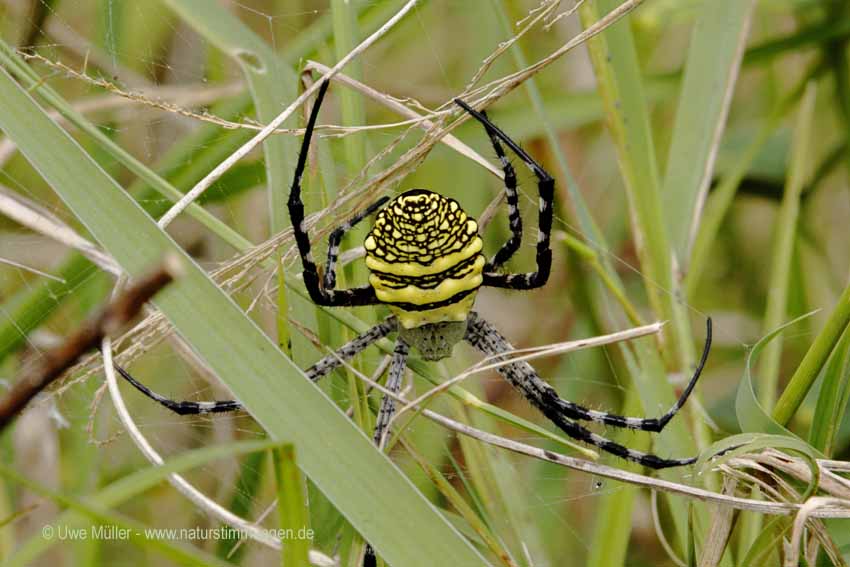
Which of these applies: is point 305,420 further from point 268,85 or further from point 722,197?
point 722,197

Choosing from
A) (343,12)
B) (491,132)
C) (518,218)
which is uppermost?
(343,12)

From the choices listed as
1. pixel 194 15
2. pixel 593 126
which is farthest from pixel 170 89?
pixel 593 126

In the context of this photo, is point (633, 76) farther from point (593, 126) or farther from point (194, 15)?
point (593, 126)

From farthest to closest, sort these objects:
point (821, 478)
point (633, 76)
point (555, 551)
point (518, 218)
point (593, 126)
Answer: point (593, 126) → point (555, 551) → point (633, 76) → point (518, 218) → point (821, 478)

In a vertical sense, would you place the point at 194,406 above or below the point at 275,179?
below

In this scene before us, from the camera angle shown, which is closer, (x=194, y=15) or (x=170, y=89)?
(x=194, y=15)

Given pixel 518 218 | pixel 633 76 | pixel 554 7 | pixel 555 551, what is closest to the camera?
pixel 554 7

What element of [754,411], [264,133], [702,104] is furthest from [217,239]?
[754,411]

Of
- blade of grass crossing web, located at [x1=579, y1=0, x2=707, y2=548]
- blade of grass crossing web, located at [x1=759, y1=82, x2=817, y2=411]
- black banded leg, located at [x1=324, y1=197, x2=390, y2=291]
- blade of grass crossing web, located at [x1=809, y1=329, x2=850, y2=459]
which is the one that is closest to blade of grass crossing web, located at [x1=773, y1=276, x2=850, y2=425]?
blade of grass crossing web, located at [x1=809, y1=329, x2=850, y2=459]
